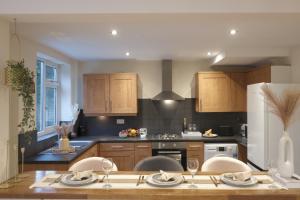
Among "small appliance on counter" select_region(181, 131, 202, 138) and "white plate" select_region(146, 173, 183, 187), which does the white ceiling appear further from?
"small appliance on counter" select_region(181, 131, 202, 138)

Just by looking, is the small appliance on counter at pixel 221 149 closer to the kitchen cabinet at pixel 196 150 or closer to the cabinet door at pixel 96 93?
the kitchen cabinet at pixel 196 150

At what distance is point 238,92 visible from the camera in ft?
15.7

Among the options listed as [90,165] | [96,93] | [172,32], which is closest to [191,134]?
[96,93]

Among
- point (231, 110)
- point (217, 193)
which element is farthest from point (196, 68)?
point (217, 193)

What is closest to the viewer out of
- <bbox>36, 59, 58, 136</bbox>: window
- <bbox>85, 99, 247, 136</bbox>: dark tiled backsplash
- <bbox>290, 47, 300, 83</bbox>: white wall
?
<bbox>290, 47, 300, 83</bbox>: white wall

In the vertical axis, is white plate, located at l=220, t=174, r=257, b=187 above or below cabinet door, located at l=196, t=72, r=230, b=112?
below

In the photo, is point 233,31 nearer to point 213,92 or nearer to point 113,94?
point 213,92

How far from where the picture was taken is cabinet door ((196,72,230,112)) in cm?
475

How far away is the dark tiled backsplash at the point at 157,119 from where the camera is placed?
5160 millimetres

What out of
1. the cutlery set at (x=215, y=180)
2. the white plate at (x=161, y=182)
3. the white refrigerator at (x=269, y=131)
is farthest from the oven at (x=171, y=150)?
the white plate at (x=161, y=182)

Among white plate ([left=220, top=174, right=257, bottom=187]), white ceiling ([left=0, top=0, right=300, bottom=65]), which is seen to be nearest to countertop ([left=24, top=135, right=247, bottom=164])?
white ceiling ([left=0, top=0, right=300, bottom=65])

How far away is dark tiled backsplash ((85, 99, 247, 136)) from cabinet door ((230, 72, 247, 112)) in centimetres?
40

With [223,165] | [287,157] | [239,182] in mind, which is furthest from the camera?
[223,165]

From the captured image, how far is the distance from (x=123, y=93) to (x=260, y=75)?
240 centimetres
